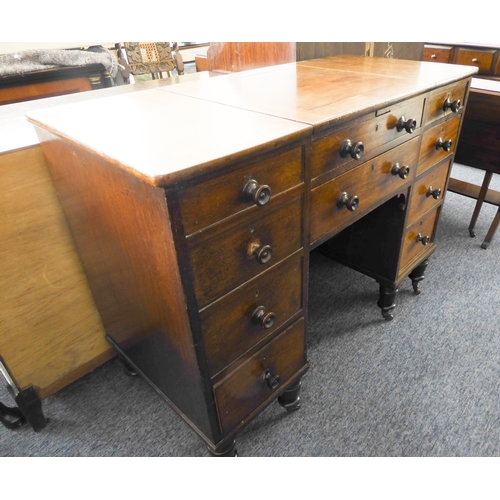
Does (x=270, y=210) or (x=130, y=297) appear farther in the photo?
(x=130, y=297)

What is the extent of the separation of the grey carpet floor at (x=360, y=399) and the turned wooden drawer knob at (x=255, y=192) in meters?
0.82

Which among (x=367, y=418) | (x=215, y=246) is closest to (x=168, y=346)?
(x=215, y=246)

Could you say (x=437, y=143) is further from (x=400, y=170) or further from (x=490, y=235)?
(x=490, y=235)

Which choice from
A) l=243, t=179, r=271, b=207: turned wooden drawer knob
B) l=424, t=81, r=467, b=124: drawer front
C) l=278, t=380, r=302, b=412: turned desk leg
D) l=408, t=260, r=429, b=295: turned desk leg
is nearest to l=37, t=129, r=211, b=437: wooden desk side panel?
l=243, t=179, r=271, b=207: turned wooden drawer knob

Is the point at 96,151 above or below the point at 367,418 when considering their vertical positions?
above

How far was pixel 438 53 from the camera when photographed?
12.1 feet

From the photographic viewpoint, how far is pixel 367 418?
4.20 feet

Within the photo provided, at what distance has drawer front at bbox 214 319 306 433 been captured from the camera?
0.97 m

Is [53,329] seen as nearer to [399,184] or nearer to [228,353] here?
[228,353]

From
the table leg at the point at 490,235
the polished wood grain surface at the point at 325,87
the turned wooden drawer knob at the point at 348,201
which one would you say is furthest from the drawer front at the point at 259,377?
the table leg at the point at 490,235

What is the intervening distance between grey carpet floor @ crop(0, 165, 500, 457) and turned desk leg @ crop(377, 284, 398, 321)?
0.04 m

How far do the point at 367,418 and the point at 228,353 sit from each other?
25.2 inches

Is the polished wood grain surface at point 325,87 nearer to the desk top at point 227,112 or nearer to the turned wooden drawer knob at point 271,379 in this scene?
the desk top at point 227,112

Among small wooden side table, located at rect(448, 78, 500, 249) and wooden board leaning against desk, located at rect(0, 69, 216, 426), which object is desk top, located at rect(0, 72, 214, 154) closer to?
wooden board leaning against desk, located at rect(0, 69, 216, 426)
